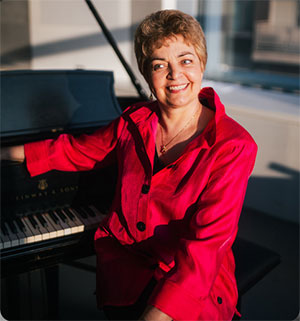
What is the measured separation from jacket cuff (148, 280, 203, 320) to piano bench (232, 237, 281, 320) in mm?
449

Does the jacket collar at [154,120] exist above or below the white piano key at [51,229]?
above

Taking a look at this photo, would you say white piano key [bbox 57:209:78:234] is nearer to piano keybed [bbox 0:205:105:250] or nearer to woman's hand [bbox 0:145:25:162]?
piano keybed [bbox 0:205:105:250]

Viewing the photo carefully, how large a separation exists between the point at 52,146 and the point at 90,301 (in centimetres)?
102

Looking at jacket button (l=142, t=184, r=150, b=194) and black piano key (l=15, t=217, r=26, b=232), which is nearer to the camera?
jacket button (l=142, t=184, r=150, b=194)

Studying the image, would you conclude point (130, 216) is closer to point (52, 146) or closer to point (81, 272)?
point (52, 146)

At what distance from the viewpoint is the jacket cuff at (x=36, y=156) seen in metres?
1.54

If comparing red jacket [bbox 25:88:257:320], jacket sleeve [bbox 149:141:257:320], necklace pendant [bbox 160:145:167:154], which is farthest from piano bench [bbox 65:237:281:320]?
necklace pendant [bbox 160:145:167:154]

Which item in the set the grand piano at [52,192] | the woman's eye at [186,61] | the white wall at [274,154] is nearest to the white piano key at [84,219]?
the grand piano at [52,192]

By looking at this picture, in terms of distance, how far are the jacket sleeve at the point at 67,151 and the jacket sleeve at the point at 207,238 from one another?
0.51 meters

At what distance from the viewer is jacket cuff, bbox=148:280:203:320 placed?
3.37 feet

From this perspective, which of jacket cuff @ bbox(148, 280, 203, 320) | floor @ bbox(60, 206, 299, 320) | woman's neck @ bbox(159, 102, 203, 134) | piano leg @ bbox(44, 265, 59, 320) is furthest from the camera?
floor @ bbox(60, 206, 299, 320)

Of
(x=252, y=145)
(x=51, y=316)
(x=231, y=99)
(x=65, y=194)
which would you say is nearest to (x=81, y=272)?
(x=51, y=316)

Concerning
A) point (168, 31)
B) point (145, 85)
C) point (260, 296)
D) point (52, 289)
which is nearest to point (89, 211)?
point (52, 289)

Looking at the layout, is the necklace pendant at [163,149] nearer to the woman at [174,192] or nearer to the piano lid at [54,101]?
the woman at [174,192]
